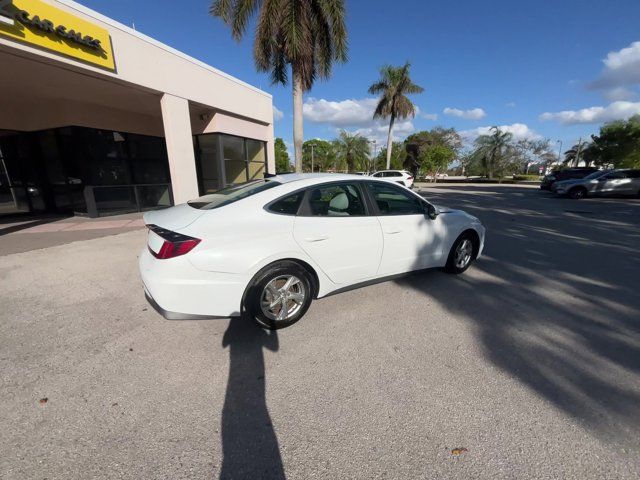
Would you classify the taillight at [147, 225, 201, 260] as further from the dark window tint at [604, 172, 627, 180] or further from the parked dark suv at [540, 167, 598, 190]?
the parked dark suv at [540, 167, 598, 190]

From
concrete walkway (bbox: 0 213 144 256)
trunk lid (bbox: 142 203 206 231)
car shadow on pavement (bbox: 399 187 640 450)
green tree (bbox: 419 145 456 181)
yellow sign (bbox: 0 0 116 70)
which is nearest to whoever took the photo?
car shadow on pavement (bbox: 399 187 640 450)

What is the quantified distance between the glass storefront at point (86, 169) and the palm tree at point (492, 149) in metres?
48.6

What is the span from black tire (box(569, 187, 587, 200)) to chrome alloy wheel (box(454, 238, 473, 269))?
16350 millimetres

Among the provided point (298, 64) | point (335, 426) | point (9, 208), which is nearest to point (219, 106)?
point (298, 64)

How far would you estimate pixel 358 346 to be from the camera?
2.74m

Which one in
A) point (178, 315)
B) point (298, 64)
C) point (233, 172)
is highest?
point (298, 64)

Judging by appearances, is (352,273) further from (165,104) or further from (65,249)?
(165,104)

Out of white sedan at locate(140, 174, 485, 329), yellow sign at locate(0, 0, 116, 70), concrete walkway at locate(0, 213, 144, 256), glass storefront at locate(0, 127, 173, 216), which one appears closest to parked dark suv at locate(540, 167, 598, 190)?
white sedan at locate(140, 174, 485, 329)

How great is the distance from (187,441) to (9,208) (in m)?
12.9

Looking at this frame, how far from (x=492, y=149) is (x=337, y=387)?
55.5 meters

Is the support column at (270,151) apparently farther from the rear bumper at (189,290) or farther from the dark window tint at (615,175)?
the dark window tint at (615,175)

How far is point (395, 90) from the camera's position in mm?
28391

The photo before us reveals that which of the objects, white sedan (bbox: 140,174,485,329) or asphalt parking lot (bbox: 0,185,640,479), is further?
white sedan (bbox: 140,174,485,329)

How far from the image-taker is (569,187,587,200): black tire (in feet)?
51.2
